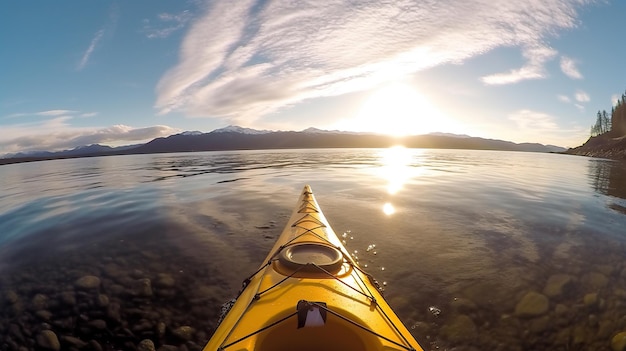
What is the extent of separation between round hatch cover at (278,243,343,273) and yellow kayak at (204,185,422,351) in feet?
0.06

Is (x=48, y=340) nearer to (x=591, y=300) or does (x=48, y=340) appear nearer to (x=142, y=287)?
(x=142, y=287)

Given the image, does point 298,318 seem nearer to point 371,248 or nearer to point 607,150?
point 371,248

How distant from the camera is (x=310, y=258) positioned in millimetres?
5715

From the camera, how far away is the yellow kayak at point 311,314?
3779 mm

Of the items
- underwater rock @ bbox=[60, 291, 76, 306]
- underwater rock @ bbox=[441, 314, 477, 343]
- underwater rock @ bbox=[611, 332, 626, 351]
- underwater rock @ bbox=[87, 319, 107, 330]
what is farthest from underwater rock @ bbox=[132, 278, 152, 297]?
underwater rock @ bbox=[611, 332, 626, 351]

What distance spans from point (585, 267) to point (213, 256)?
11.3 meters

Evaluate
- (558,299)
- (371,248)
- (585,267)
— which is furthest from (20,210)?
(585,267)

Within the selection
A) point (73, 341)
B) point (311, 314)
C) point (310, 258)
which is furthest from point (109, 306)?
point (311, 314)

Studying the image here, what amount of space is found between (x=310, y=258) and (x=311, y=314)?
6.40 ft

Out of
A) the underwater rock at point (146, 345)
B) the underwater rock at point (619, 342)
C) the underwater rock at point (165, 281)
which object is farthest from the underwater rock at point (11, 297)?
the underwater rock at point (619, 342)

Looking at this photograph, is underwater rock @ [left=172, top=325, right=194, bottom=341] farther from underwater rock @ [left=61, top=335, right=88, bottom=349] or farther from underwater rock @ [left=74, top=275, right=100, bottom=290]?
underwater rock @ [left=74, top=275, right=100, bottom=290]

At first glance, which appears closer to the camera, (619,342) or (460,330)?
(619,342)

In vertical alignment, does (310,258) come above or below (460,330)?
above

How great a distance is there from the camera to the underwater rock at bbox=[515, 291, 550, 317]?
641cm
